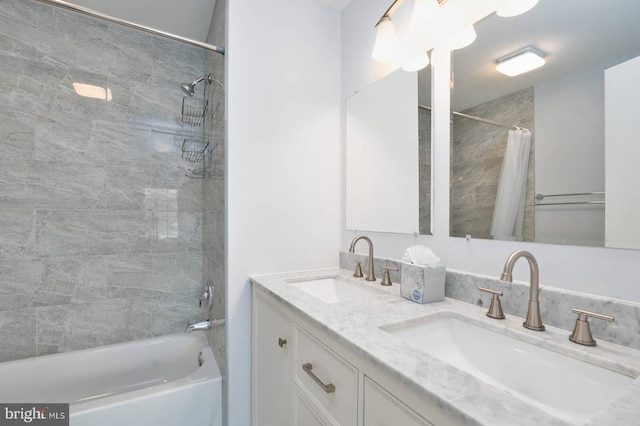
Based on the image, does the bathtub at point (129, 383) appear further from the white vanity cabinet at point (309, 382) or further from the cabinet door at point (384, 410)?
the cabinet door at point (384, 410)

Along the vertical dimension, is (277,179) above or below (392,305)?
above

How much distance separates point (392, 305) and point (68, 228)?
2186 mm

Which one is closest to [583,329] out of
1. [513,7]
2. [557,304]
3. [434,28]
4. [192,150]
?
[557,304]

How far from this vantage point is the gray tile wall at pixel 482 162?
2.83ft

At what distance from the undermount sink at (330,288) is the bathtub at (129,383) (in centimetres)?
71

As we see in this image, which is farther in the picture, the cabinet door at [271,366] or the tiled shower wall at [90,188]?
the tiled shower wall at [90,188]

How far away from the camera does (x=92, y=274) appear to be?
1.94 m

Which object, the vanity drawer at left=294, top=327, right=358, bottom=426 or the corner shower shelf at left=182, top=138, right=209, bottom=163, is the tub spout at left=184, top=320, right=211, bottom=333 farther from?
the corner shower shelf at left=182, top=138, right=209, bottom=163

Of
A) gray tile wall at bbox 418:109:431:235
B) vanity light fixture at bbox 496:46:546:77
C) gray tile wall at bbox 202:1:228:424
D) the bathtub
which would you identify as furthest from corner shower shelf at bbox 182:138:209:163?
vanity light fixture at bbox 496:46:546:77

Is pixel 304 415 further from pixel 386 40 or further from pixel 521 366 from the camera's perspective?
pixel 386 40

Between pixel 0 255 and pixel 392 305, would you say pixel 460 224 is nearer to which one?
pixel 392 305

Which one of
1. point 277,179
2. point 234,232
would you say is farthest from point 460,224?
point 234,232

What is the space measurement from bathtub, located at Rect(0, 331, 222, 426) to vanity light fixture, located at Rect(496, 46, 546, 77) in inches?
73.8

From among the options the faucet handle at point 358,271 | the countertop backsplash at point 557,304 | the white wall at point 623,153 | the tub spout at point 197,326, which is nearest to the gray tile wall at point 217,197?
the tub spout at point 197,326
